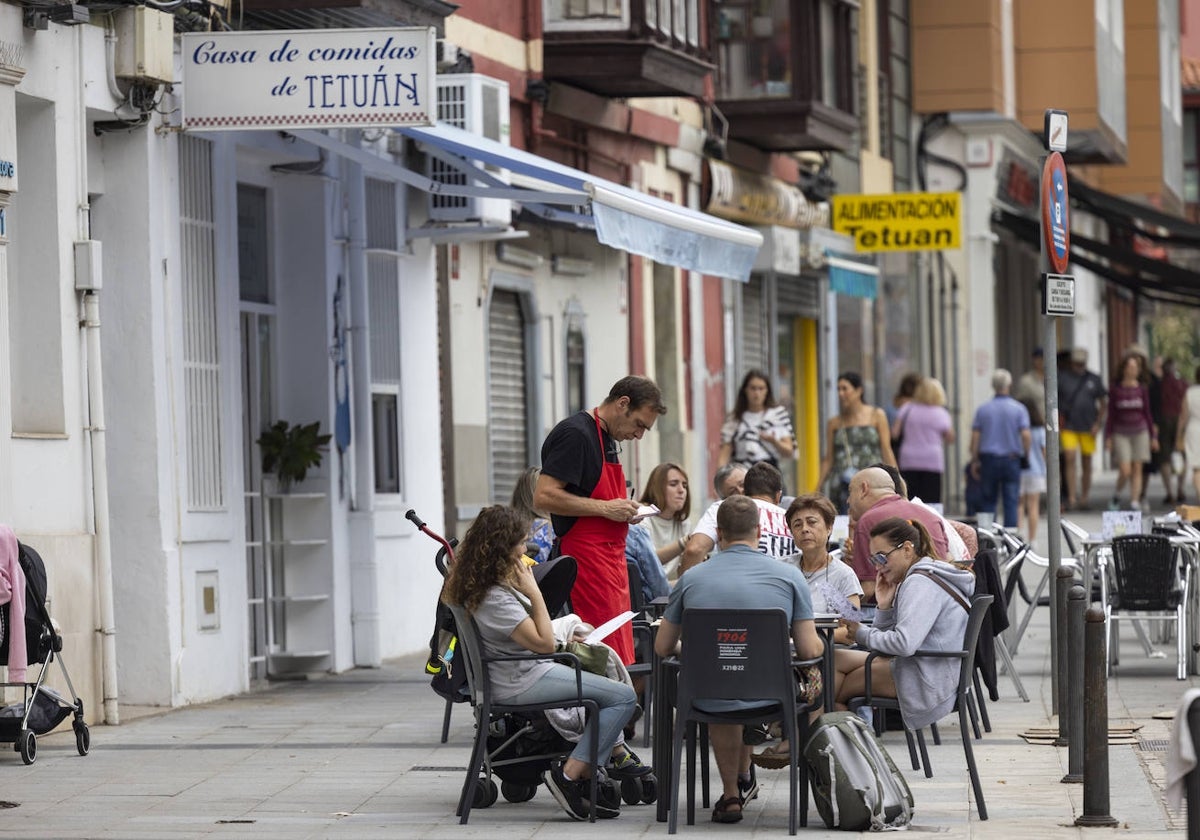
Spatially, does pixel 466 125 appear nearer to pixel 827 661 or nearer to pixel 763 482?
pixel 763 482

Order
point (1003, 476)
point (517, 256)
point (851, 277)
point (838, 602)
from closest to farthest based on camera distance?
1. point (838, 602)
2. point (517, 256)
3. point (1003, 476)
4. point (851, 277)

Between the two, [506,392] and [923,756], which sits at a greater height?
[506,392]

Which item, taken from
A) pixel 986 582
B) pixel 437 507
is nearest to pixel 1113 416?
pixel 437 507

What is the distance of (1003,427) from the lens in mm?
23344

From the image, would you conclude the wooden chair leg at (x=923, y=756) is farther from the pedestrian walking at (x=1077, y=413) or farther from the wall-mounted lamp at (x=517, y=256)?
the pedestrian walking at (x=1077, y=413)

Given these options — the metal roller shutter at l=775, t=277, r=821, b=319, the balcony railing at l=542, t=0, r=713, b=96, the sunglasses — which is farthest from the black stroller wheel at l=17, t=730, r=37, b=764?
the metal roller shutter at l=775, t=277, r=821, b=319

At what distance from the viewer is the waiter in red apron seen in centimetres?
1025

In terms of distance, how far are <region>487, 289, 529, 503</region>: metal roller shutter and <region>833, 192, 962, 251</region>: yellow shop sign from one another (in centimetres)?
403

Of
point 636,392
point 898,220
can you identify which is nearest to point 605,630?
point 636,392

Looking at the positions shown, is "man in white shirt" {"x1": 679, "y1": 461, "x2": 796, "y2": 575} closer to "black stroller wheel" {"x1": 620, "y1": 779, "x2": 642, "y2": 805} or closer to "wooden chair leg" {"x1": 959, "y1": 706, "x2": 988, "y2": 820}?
"black stroller wheel" {"x1": 620, "y1": 779, "x2": 642, "y2": 805}

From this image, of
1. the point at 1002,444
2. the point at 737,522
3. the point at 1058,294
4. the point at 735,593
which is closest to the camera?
the point at 735,593

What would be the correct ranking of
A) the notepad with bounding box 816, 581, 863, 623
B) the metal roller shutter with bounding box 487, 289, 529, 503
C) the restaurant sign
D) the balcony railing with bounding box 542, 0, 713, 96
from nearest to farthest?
1. the notepad with bounding box 816, 581, 863, 623
2. the restaurant sign
3. the metal roller shutter with bounding box 487, 289, 529, 503
4. the balcony railing with bounding box 542, 0, 713, 96

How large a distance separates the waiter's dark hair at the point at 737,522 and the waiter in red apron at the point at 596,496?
0.99 meters

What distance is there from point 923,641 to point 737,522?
1.14 meters
